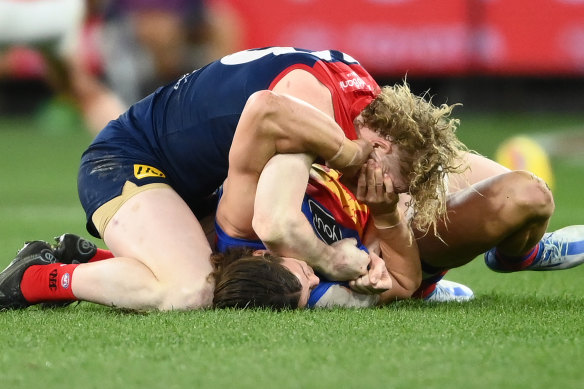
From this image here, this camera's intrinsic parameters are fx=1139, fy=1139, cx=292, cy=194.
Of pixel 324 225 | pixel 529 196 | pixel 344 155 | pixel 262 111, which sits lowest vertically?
pixel 324 225

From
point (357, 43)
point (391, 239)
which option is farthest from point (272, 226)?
point (357, 43)

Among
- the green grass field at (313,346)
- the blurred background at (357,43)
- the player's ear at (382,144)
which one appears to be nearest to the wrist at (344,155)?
the player's ear at (382,144)

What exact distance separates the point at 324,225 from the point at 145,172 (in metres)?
0.76

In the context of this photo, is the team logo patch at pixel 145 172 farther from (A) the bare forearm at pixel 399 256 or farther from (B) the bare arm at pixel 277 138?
(A) the bare forearm at pixel 399 256

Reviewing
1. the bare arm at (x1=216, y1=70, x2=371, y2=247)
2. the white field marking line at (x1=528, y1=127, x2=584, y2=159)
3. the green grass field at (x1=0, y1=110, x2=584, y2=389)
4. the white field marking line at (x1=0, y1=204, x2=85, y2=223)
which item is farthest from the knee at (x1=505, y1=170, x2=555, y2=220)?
the white field marking line at (x1=528, y1=127, x2=584, y2=159)

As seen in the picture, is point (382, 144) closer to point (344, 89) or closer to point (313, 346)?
point (344, 89)

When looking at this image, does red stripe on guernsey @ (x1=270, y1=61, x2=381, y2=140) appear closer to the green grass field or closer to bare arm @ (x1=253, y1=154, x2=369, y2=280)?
bare arm @ (x1=253, y1=154, x2=369, y2=280)

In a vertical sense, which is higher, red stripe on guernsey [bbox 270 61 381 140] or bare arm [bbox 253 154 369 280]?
Answer: red stripe on guernsey [bbox 270 61 381 140]

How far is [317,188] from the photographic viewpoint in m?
4.37

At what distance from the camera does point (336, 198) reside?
4375 mm

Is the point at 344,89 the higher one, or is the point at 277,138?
the point at 344,89

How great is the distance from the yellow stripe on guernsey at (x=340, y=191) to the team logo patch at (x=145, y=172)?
2.01ft

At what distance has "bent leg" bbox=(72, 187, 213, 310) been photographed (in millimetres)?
4066

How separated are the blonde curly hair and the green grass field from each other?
39cm
